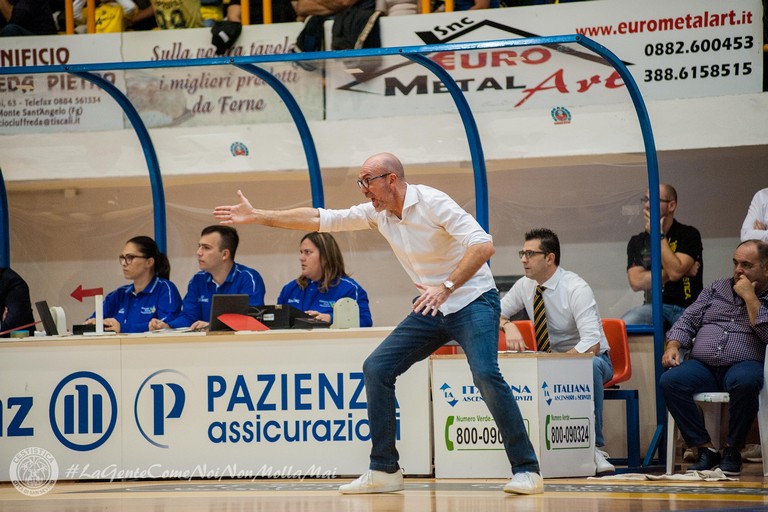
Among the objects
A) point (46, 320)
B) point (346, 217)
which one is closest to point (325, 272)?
point (46, 320)

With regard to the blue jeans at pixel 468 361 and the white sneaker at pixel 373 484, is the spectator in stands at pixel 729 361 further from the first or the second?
the white sneaker at pixel 373 484

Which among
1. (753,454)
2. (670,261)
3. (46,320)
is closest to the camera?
(46,320)

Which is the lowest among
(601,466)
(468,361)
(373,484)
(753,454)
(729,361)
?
(753,454)

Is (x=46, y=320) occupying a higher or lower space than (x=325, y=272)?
lower

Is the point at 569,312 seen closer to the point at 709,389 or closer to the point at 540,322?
the point at 540,322

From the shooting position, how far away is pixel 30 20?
34.5ft

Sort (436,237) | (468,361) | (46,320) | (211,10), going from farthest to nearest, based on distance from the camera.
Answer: (211,10)
(46,320)
(436,237)
(468,361)

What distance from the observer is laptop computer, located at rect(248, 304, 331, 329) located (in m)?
7.12

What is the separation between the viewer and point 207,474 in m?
6.83

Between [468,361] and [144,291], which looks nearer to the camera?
[468,361]

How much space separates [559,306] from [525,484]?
2.19 m

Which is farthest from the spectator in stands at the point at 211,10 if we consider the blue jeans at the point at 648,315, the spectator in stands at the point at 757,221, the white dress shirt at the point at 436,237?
the white dress shirt at the point at 436,237

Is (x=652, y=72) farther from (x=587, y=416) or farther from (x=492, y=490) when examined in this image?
(x=492, y=490)

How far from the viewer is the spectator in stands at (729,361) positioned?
22.1ft
